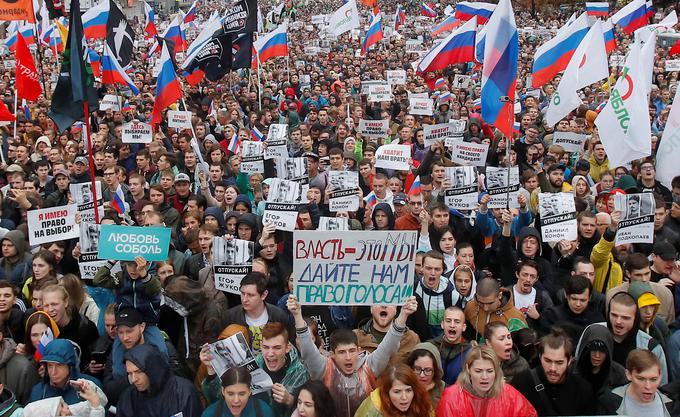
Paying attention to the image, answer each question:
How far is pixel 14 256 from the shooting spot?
21.8 ft

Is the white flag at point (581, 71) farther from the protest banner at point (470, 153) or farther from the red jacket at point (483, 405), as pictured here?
the red jacket at point (483, 405)

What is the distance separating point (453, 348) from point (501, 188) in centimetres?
340

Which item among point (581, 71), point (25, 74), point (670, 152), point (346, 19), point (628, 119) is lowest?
point (670, 152)

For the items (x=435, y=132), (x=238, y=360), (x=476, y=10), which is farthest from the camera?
(x=476, y=10)

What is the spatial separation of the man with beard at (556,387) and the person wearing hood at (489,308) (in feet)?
2.60

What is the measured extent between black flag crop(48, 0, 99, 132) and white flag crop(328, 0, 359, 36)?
1467 cm

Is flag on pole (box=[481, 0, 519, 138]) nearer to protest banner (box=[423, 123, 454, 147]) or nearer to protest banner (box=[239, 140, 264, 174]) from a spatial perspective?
protest banner (box=[423, 123, 454, 147])

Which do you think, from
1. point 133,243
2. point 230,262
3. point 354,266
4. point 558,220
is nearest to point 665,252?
point 558,220

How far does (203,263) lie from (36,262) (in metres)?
1.43

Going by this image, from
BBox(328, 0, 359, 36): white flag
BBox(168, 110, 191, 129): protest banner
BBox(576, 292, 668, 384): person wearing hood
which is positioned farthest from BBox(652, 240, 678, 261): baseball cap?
BBox(328, 0, 359, 36): white flag

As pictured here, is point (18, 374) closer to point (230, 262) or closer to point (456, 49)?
point (230, 262)

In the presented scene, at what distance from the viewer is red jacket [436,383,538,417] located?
13.1 feet

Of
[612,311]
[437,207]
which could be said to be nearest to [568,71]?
[437,207]

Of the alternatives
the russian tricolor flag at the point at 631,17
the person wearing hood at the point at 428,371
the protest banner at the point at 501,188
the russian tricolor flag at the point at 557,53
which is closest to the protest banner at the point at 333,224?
the protest banner at the point at 501,188
